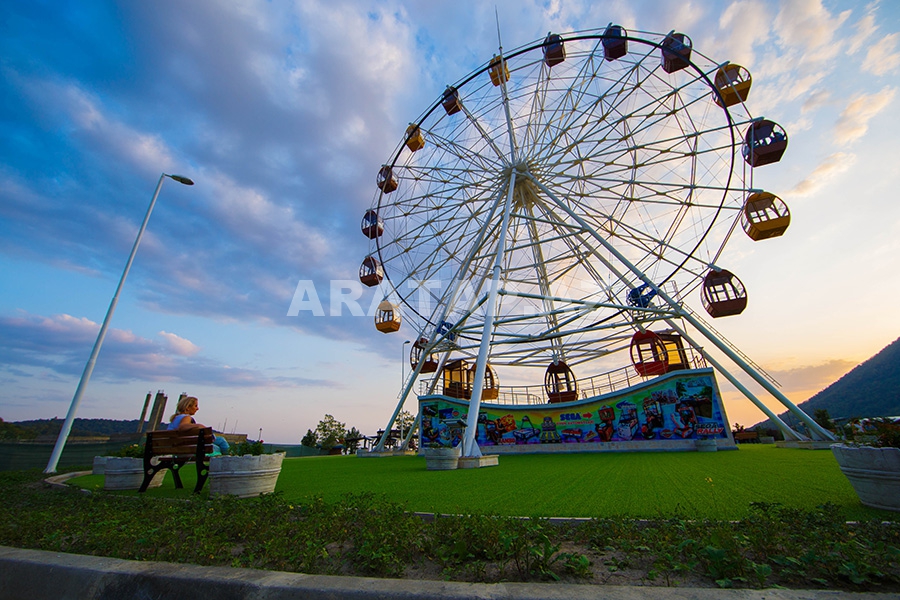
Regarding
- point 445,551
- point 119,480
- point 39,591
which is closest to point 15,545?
point 39,591

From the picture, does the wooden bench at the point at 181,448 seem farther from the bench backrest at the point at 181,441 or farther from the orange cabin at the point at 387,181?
the orange cabin at the point at 387,181

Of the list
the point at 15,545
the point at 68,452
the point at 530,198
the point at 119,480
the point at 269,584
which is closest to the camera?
the point at 269,584

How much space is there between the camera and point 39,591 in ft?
8.07

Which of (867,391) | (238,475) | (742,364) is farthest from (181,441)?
(867,391)

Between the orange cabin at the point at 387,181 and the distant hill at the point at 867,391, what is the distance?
8494cm


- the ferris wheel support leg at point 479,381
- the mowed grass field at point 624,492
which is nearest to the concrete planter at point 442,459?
the ferris wheel support leg at point 479,381

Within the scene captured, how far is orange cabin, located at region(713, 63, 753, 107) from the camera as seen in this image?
53.7ft

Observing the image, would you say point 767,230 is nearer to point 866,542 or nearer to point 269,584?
point 866,542

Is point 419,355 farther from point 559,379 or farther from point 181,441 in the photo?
point 181,441

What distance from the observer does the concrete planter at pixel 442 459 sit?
33.6 ft

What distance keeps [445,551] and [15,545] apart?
3.68 metres

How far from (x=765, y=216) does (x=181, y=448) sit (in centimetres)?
2019

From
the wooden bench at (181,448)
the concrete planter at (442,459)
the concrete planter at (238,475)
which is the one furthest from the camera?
the concrete planter at (442,459)

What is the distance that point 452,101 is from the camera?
2128 cm
